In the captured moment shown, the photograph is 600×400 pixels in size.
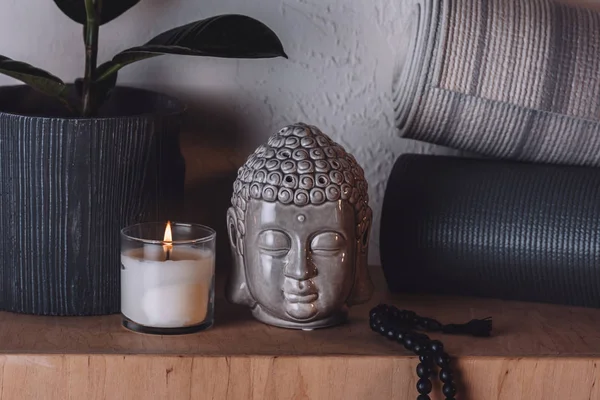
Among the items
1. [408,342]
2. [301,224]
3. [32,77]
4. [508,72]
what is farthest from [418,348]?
[32,77]

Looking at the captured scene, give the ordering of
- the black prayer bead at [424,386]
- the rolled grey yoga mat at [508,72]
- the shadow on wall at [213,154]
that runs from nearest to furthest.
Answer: the black prayer bead at [424,386] → the rolled grey yoga mat at [508,72] → the shadow on wall at [213,154]

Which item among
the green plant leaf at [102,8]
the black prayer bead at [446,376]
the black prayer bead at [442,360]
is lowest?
the black prayer bead at [446,376]

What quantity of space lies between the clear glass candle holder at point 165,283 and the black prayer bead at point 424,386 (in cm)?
17

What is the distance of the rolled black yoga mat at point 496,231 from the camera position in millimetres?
693

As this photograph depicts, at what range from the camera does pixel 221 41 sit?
2.15ft

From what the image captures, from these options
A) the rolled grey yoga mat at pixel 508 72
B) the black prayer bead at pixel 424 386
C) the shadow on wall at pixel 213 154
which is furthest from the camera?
the shadow on wall at pixel 213 154

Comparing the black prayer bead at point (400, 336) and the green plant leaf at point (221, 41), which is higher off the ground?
the green plant leaf at point (221, 41)

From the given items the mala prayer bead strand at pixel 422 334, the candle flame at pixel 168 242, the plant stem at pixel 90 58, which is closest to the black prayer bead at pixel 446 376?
the mala prayer bead strand at pixel 422 334

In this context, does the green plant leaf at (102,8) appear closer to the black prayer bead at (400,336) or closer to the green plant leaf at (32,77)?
the green plant leaf at (32,77)

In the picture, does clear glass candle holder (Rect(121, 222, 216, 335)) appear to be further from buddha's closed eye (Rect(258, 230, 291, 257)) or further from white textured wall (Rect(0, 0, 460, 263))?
white textured wall (Rect(0, 0, 460, 263))

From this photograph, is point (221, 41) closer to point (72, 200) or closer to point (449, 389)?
point (72, 200)

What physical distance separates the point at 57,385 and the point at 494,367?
30 centimetres

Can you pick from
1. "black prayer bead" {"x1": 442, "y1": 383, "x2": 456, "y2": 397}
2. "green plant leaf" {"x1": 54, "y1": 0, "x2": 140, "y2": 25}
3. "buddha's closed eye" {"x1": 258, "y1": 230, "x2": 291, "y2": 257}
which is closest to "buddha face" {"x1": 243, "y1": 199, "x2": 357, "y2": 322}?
"buddha's closed eye" {"x1": 258, "y1": 230, "x2": 291, "y2": 257}

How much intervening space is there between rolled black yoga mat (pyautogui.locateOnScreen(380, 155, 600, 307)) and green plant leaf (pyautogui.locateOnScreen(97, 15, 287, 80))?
→ 167 mm
